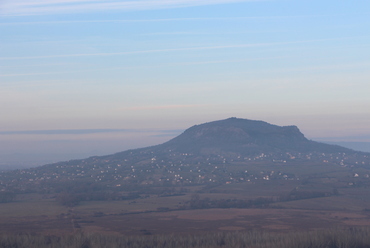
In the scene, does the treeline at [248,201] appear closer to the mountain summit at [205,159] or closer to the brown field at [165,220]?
the brown field at [165,220]

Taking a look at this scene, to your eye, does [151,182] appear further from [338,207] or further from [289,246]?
[289,246]

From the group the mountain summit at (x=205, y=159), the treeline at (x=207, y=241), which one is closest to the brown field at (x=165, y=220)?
the treeline at (x=207, y=241)

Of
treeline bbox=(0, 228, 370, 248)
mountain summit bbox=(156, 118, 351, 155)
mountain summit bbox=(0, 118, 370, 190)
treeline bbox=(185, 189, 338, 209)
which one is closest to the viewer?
treeline bbox=(0, 228, 370, 248)

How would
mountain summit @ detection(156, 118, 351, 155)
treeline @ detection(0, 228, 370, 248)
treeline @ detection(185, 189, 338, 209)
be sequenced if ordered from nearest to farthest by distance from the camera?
1. treeline @ detection(0, 228, 370, 248)
2. treeline @ detection(185, 189, 338, 209)
3. mountain summit @ detection(156, 118, 351, 155)

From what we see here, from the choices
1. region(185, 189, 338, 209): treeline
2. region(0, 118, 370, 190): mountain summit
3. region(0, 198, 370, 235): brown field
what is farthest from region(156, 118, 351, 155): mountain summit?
region(0, 198, 370, 235): brown field

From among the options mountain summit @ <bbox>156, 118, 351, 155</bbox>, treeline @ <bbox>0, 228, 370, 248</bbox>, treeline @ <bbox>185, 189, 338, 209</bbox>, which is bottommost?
treeline @ <bbox>185, 189, 338, 209</bbox>

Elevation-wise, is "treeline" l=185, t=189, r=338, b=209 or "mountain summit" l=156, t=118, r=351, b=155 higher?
A: "mountain summit" l=156, t=118, r=351, b=155

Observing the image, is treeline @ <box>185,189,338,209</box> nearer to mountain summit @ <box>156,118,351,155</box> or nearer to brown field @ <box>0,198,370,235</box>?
brown field @ <box>0,198,370,235</box>

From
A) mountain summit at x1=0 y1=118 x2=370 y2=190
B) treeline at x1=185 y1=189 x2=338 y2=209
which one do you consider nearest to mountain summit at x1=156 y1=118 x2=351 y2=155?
mountain summit at x1=0 y1=118 x2=370 y2=190

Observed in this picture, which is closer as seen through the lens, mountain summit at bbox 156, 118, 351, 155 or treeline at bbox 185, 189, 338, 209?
treeline at bbox 185, 189, 338, 209
